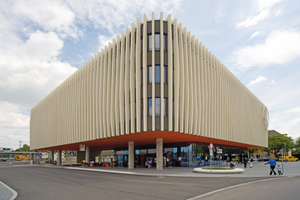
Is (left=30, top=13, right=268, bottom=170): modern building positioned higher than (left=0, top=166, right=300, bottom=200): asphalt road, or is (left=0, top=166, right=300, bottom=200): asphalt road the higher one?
(left=30, top=13, right=268, bottom=170): modern building

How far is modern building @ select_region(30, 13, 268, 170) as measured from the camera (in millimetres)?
27875

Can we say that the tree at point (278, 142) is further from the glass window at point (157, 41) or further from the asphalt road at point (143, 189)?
the asphalt road at point (143, 189)

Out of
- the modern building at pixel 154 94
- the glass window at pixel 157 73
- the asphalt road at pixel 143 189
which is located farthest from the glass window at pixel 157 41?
the asphalt road at pixel 143 189

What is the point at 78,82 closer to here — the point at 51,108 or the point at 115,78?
the point at 115,78

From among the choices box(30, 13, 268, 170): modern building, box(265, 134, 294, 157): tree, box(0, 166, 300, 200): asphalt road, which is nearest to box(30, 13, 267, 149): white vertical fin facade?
box(30, 13, 268, 170): modern building

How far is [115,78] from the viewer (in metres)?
32.3

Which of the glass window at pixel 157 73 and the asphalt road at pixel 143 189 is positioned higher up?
the glass window at pixel 157 73

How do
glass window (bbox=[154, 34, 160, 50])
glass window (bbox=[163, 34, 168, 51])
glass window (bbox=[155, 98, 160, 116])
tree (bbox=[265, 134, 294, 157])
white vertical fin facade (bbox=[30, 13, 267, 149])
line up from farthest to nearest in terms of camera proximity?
tree (bbox=[265, 134, 294, 157]) < glass window (bbox=[163, 34, 168, 51]) < glass window (bbox=[154, 34, 160, 50]) < white vertical fin facade (bbox=[30, 13, 267, 149]) < glass window (bbox=[155, 98, 160, 116])

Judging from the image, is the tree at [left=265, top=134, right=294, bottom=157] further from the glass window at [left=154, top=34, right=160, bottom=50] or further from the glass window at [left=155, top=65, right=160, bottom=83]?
the glass window at [left=154, top=34, right=160, bottom=50]

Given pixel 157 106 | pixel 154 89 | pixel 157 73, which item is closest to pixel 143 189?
pixel 157 106

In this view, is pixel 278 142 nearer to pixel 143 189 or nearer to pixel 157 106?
pixel 157 106

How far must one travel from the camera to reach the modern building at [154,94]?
27.9 meters

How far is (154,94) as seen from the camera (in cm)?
2734

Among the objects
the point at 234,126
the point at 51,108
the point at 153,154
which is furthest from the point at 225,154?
the point at 51,108
